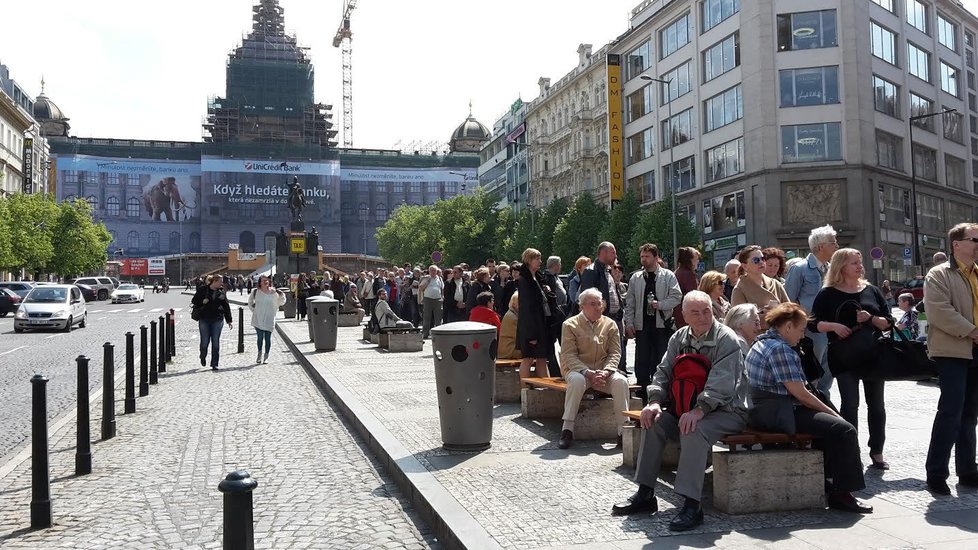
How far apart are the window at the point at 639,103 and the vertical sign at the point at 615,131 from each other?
0.89m

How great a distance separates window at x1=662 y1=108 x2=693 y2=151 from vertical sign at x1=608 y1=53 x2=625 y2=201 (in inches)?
226

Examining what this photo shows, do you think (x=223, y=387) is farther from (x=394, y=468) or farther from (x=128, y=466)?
(x=394, y=468)

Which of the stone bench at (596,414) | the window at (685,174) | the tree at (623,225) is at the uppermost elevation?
the window at (685,174)

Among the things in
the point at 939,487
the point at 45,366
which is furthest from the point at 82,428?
the point at 45,366

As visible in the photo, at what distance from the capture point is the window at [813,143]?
42562mm

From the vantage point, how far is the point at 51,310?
25.7 metres

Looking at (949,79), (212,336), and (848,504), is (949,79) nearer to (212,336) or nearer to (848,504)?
(212,336)

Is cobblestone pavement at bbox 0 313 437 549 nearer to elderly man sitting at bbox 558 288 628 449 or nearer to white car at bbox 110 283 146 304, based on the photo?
elderly man sitting at bbox 558 288 628 449

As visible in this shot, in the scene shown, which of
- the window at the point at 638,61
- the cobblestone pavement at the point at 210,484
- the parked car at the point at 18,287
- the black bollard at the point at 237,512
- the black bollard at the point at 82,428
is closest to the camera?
the black bollard at the point at 237,512

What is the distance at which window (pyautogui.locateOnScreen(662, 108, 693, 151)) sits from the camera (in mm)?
50688

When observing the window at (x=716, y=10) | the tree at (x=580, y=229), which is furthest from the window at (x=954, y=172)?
the tree at (x=580, y=229)

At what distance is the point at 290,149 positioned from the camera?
115 meters

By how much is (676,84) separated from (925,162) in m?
14.9

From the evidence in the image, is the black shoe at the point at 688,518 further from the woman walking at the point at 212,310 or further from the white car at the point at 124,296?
the white car at the point at 124,296
